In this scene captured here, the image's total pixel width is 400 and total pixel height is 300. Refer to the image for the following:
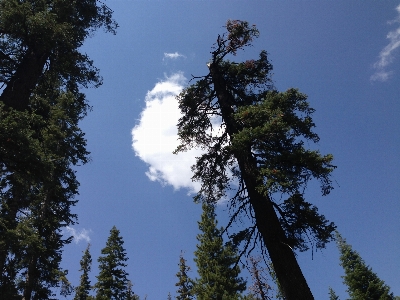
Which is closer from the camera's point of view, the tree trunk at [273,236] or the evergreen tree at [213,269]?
the tree trunk at [273,236]

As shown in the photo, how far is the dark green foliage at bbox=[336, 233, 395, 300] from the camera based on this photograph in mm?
23828

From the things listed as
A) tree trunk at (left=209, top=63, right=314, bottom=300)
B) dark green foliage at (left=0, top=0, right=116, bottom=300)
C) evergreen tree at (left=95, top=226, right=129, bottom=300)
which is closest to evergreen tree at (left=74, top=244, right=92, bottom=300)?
evergreen tree at (left=95, top=226, right=129, bottom=300)

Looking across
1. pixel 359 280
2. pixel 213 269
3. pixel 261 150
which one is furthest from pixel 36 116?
pixel 359 280

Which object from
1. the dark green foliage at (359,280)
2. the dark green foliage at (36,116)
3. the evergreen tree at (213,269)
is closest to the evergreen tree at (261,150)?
the dark green foliage at (36,116)

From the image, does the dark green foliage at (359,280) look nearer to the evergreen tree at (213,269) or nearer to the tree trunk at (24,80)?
the evergreen tree at (213,269)

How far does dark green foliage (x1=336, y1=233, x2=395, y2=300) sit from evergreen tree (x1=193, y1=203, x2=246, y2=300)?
10068 mm

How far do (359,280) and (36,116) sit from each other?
2882cm

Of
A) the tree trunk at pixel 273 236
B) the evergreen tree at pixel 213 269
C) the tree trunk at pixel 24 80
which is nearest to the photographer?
the tree trunk at pixel 273 236

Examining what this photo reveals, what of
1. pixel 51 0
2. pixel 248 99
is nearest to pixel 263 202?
pixel 248 99

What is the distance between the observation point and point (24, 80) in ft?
26.4

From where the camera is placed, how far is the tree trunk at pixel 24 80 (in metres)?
7.45

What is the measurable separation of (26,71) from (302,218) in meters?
9.00

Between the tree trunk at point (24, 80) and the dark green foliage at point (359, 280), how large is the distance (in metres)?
28.5

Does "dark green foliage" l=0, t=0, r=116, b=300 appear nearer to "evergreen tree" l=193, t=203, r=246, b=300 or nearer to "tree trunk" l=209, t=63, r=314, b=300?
"tree trunk" l=209, t=63, r=314, b=300
